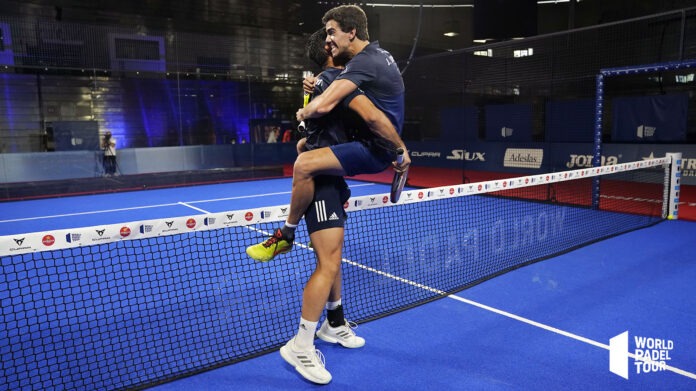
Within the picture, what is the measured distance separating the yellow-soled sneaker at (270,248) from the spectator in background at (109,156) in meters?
12.8

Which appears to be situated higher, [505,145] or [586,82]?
[586,82]

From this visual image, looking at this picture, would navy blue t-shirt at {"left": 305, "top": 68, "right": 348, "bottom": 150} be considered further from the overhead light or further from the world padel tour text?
the overhead light

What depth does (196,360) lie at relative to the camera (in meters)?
3.14

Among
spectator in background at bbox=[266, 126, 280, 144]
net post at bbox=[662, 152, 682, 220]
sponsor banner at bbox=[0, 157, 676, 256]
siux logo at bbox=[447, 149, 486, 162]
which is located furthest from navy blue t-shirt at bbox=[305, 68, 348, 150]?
spectator in background at bbox=[266, 126, 280, 144]

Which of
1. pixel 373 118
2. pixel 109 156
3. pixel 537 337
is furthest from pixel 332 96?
pixel 109 156

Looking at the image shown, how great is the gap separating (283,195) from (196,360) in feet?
27.5

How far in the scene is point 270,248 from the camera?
9.68 feet

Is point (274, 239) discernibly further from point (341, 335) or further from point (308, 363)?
point (341, 335)

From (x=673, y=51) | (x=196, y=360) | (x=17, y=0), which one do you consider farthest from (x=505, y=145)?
(x=17, y=0)

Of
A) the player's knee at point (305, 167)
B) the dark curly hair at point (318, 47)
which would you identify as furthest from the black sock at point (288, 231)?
the dark curly hair at point (318, 47)

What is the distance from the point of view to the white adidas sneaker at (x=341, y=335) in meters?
3.29

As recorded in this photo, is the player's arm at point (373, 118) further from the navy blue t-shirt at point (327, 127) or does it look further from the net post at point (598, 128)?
the net post at point (598, 128)

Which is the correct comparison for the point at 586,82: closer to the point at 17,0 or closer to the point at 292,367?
the point at 292,367

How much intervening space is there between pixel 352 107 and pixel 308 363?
1569mm
